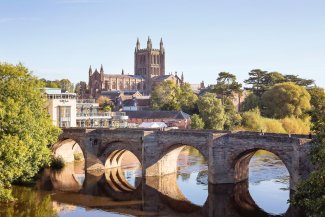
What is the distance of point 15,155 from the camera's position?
34906 mm

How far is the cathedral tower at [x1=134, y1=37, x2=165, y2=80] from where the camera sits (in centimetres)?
15938

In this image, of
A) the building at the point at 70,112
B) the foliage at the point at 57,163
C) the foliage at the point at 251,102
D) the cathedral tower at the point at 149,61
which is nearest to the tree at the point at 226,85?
the foliage at the point at 251,102

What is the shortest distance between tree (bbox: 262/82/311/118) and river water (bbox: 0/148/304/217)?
28.6 m

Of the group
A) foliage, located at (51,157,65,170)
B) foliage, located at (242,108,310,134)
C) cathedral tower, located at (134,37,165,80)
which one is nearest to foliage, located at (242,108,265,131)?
foliage, located at (242,108,310,134)

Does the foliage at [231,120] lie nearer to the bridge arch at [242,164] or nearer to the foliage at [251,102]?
the foliage at [251,102]

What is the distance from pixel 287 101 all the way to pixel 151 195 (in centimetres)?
4835

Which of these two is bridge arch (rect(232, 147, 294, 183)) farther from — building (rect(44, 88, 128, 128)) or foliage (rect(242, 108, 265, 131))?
foliage (rect(242, 108, 265, 131))

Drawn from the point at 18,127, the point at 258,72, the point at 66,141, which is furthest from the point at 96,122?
the point at 258,72

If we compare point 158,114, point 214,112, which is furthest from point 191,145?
point 158,114

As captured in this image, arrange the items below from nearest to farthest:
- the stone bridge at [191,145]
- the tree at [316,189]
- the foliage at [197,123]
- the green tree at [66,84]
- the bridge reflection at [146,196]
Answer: the tree at [316,189]
the bridge reflection at [146,196]
the stone bridge at [191,145]
the foliage at [197,123]
the green tree at [66,84]

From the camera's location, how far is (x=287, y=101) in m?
82.3

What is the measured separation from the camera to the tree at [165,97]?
96.2 metres

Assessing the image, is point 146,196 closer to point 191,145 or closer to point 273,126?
point 191,145

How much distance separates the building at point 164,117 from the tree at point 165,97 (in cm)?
869
